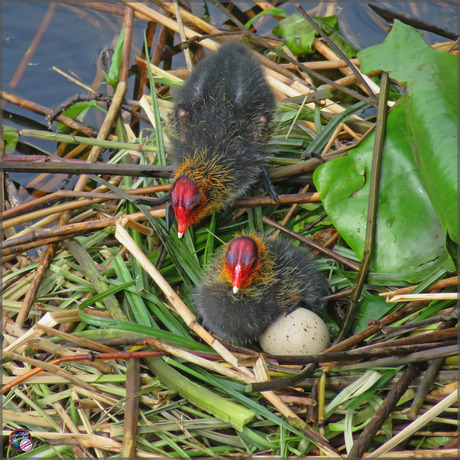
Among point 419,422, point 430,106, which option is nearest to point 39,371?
point 419,422

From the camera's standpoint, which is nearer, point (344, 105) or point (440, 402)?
point (440, 402)

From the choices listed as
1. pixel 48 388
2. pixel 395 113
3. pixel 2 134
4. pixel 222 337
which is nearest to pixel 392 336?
pixel 222 337

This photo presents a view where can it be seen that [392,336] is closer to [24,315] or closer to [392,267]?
[392,267]

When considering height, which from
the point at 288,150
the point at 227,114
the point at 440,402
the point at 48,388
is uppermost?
the point at 227,114

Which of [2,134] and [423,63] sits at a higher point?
[423,63]

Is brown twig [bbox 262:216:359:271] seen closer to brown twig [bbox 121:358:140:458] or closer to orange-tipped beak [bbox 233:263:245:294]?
orange-tipped beak [bbox 233:263:245:294]

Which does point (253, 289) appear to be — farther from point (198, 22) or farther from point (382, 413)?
point (198, 22)

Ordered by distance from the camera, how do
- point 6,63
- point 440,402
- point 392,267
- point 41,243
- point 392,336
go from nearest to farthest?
1. point 440,402
2. point 392,336
3. point 392,267
4. point 41,243
5. point 6,63

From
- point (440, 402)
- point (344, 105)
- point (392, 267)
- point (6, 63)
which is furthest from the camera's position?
point (6, 63)
